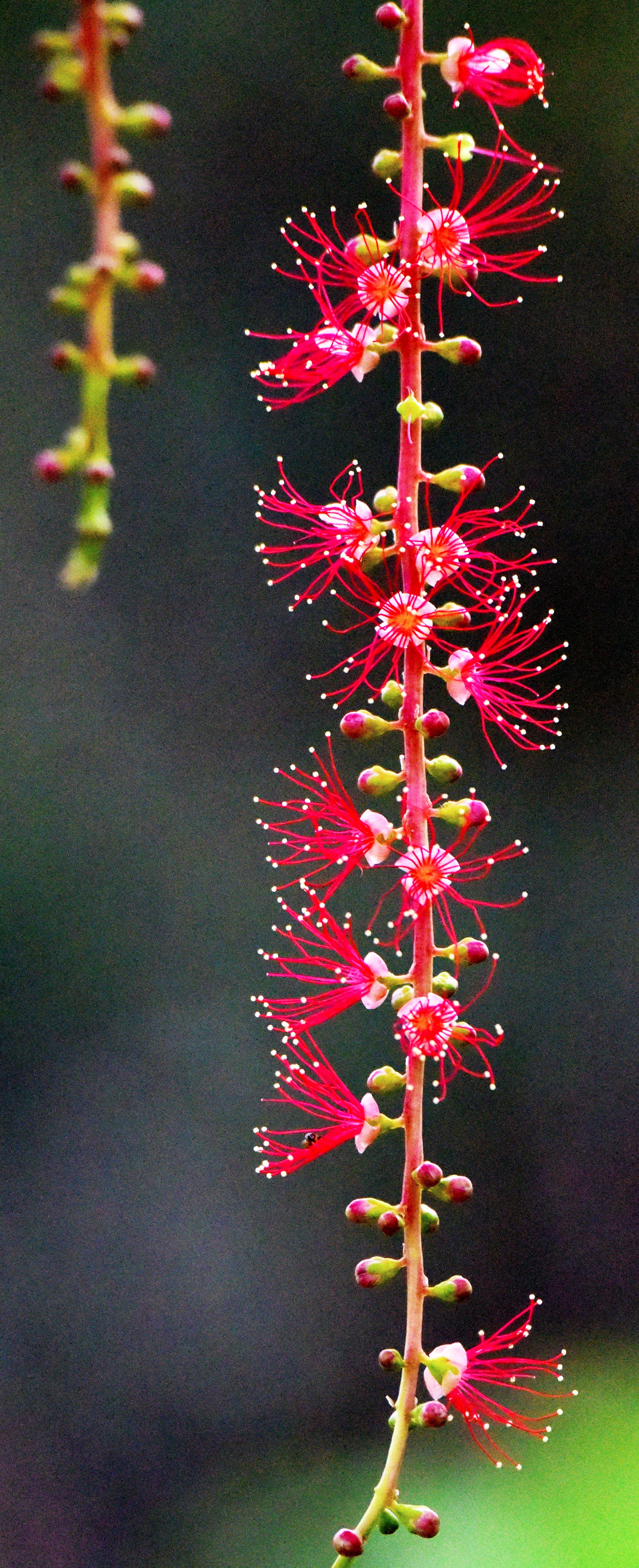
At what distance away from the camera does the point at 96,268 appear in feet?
1.44

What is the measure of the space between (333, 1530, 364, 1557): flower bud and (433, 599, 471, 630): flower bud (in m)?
0.39

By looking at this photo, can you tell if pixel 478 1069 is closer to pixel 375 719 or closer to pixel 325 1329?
pixel 325 1329

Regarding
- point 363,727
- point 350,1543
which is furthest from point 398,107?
point 350,1543

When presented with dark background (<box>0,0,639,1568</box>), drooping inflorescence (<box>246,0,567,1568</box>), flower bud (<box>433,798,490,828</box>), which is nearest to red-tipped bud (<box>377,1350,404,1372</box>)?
drooping inflorescence (<box>246,0,567,1568</box>)

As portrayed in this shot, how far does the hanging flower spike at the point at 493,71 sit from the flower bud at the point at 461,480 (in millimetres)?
158

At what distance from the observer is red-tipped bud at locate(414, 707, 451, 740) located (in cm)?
64

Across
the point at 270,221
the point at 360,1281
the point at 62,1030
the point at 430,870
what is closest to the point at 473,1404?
the point at 360,1281

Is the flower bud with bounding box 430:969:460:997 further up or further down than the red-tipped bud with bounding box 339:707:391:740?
further down

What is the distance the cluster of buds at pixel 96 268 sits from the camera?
0.44 meters

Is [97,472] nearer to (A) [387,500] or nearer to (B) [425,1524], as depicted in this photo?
(A) [387,500]

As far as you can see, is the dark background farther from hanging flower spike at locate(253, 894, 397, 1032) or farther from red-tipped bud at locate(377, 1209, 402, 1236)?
red-tipped bud at locate(377, 1209, 402, 1236)

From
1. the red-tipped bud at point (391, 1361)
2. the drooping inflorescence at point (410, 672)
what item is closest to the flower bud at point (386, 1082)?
the drooping inflorescence at point (410, 672)

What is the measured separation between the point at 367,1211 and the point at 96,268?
1.40ft

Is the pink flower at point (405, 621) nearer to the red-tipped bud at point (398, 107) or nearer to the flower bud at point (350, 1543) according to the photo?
the red-tipped bud at point (398, 107)
